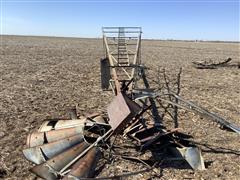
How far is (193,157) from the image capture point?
7156 mm

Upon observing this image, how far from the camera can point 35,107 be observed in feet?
36.3

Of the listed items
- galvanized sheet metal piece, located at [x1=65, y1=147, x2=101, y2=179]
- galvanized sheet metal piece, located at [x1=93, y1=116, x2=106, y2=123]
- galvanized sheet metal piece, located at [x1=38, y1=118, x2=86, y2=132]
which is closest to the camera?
galvanized sheet metal piece, located at [x1=65, y1=147, x2=101, y2=179]

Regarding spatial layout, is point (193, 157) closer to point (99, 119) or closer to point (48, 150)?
point (99, 119)

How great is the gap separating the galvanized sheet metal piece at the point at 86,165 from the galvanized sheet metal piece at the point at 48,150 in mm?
487

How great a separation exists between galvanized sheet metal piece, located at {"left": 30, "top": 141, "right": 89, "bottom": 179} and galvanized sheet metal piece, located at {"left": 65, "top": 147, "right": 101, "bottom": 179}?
25 cm

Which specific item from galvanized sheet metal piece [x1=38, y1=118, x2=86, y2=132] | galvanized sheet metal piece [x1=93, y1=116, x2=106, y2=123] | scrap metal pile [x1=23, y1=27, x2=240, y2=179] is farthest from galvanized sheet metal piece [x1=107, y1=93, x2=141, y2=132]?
galvanized sheet metal piece [x1=93, y1=116, x2=106, y2=123]

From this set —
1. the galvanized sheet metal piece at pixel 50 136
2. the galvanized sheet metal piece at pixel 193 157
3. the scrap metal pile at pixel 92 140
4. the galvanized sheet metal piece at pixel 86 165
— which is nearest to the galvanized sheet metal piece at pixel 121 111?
the scrap metal pile at pixel 92 140

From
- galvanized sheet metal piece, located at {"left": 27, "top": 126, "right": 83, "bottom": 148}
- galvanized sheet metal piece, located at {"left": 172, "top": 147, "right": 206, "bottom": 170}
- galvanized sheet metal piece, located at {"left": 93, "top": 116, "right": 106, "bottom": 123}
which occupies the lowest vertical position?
galvanized sheet metal piece, located at {"left": 172, "top": 147, "right": 206, "bottom": 170}

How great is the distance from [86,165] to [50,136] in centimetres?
144

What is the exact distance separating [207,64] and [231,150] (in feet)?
51.2

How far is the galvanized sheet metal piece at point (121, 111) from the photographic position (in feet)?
21.2

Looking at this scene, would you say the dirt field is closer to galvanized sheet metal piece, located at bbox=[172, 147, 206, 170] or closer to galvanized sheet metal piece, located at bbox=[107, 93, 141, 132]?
galvanized sheet metal piece, located at bbox=[172, 147, 206, 170]

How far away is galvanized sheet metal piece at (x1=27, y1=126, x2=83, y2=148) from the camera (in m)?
7.55

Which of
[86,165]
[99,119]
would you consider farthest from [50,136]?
[99,119]
